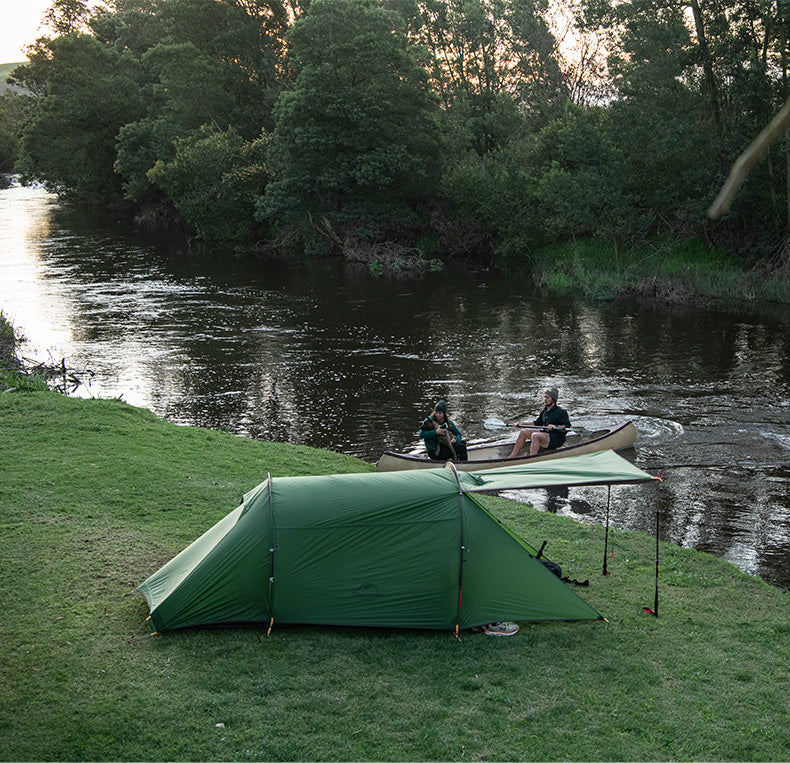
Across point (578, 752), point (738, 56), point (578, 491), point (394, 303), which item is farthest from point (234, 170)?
point (578, 752)

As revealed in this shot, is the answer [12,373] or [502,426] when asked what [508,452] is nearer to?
[502,426]

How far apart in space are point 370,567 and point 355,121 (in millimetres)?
36723

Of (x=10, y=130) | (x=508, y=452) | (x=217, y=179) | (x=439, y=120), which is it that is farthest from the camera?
(x=10, y=130)

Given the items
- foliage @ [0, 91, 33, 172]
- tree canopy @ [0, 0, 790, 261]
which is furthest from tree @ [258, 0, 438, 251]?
foliage @ [0, 91, 33, 172]

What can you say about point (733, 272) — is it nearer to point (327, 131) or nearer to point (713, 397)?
point (713, 397)

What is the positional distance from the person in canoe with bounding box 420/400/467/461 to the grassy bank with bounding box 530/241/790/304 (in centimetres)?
2072

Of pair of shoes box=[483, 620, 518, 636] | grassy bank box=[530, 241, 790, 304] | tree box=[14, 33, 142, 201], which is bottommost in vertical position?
pair of shoes box=[483, 620, 518, 636]

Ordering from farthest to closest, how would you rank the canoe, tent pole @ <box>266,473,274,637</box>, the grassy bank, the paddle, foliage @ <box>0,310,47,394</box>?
1. the grassy bank
2. foliage @ <box>0,310,47,394</box>
3. the paddle
4. the canoe
5. tent pole @ <box>266,473,274,637</box>

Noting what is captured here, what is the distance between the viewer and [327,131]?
43.1 meters

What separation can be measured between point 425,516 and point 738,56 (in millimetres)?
30632

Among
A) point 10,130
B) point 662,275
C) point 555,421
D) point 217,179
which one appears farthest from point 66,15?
point 555,421

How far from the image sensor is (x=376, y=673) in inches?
328

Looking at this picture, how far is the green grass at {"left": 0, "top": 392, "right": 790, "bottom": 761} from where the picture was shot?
715 cm

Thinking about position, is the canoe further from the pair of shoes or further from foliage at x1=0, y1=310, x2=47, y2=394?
foliage at x1=0, y1=310, x2=47, y2=394
